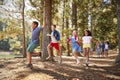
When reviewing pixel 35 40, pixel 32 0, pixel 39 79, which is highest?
pixel 32 0

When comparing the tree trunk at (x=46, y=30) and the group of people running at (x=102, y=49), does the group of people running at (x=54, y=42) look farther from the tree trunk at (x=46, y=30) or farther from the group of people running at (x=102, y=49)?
the group of people running at (x=102, y=49)

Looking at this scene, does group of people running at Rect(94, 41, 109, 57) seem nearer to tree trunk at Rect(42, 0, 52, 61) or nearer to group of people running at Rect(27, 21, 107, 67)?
tree trunk at Rect(42, 0, 52, 61)

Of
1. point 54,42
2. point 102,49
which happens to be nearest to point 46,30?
point 54,42

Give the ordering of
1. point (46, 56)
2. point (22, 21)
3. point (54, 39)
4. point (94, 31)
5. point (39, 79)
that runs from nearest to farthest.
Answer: point (39, 79)
point (54, 39)
point (46, 56)
point (22, 21)
point (94, 31)

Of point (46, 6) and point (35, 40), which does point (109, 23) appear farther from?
point (35, 40)

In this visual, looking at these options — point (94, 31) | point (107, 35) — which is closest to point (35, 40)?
point (107, 35)

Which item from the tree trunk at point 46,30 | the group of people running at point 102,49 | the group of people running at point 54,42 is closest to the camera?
the group of people running at point 54,42

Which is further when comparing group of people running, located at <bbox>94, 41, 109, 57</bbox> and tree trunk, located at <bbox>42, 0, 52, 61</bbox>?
group of people running, located at <bbox>94, 41, 109, 57</bbox>

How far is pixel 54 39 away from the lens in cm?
1251

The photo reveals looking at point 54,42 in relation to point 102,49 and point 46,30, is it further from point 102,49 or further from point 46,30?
point 102,49

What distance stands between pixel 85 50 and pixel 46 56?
2.38m

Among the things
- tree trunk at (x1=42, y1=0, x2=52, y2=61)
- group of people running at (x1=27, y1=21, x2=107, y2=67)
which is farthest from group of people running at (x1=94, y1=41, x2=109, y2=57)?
group of people running at (x1=27, y1=21, x2=107, y2=67)

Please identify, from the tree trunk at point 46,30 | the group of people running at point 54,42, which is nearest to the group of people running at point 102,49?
the tree trunk at point 46,30

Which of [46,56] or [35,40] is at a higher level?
[35,40]
